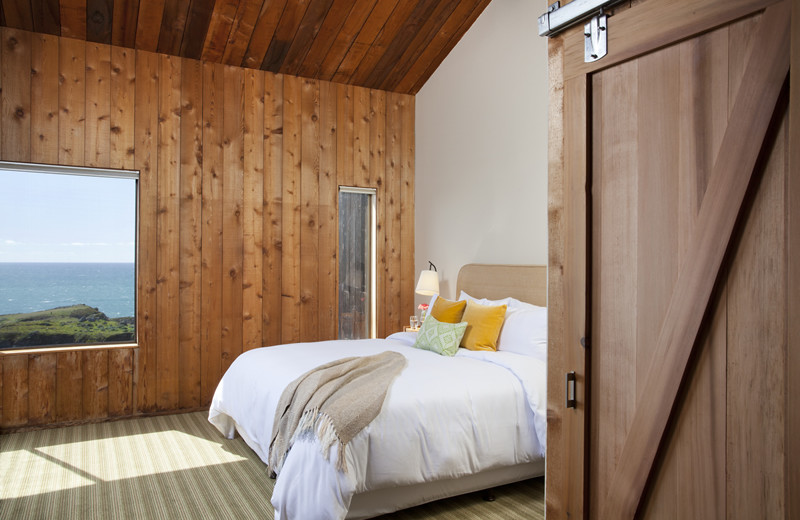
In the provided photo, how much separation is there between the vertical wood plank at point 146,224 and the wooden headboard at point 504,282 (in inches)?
103

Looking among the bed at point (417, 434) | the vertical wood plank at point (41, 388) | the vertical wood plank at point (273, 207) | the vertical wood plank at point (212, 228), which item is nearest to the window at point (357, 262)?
the vertical wood plank at point (273, 207)

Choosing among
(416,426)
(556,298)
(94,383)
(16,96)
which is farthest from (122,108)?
(556,298)

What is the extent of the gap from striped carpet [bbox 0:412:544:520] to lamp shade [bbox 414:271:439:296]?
2.03 m

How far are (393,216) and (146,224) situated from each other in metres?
2.30

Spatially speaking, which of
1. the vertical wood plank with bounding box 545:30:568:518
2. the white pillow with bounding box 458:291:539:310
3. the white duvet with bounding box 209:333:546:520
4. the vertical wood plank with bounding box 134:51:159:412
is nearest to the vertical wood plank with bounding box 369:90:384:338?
the white pillow with bounding box 458:291:539:310

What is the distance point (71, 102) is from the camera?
432cm

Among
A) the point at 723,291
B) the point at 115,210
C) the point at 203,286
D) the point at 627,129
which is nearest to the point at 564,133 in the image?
the point at 627,129

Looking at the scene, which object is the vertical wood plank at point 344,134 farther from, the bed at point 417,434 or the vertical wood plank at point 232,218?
the bed at point 417,434

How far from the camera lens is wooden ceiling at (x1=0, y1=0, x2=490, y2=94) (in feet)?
13.4

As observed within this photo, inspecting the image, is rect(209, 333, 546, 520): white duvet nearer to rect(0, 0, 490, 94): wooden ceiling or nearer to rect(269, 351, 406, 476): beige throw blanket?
rect(269, 351, 406, 476): beige throw blanket

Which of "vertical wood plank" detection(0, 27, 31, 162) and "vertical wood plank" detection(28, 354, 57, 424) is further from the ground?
"vertical wood plank" detection(0, 27, 31, 162)

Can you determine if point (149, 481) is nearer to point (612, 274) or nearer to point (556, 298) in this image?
point (556, 298)

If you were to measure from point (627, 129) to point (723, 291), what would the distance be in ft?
1.56

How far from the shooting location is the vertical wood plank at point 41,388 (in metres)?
4.20
